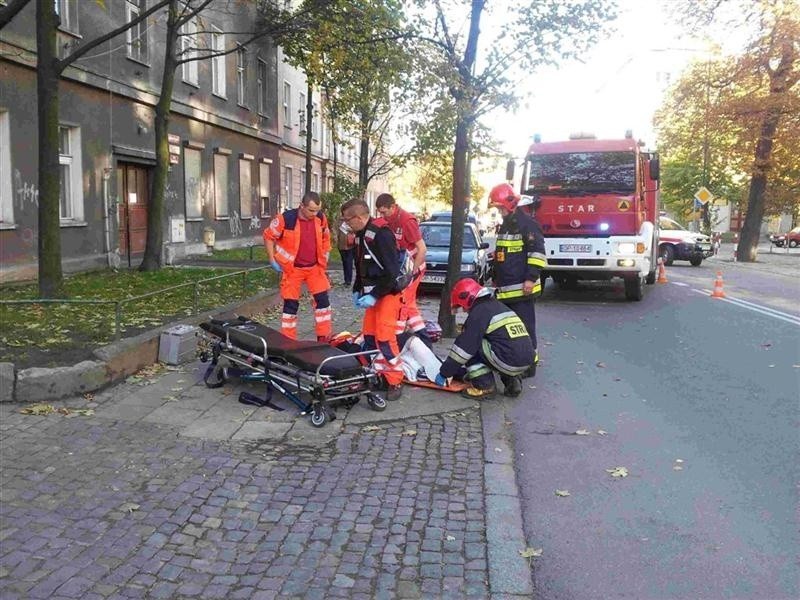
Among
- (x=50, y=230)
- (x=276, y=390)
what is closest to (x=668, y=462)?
(x=276, y=390)

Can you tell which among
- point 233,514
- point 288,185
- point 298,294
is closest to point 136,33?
point 298,294

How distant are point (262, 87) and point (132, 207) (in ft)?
33.3

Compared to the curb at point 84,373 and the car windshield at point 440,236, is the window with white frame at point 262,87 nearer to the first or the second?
the car windshield at point 440,236

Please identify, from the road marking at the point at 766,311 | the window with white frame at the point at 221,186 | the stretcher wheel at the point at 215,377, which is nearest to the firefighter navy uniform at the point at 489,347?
the stretcher wheel at the point at 215,377

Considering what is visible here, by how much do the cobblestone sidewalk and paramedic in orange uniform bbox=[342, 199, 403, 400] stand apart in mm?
929

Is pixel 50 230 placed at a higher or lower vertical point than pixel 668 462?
higher

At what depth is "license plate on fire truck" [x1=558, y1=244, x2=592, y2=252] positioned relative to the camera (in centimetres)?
1272

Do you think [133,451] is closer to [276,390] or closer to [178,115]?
[276,390]

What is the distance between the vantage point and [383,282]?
19.9 ft

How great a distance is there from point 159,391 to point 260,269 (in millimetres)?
5964

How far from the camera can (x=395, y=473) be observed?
452cm

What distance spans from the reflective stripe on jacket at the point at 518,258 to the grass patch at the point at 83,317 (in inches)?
144

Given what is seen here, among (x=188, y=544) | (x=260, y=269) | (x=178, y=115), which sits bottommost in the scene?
(x=188, y=544)

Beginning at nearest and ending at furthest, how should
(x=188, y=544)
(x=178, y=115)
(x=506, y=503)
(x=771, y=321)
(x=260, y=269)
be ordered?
(x=188, y=544) < (x=506, y=503) < (x=771, y=321) < (x=260, y=269) < (x=178, y=115)
